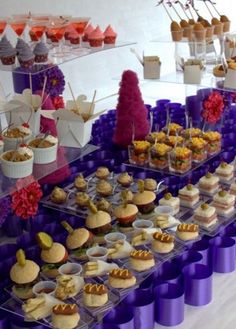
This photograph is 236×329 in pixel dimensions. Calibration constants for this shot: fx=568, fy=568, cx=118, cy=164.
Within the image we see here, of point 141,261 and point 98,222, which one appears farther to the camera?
point 98,222

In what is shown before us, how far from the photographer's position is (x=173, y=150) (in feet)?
7.91

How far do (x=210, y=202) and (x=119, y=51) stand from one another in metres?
2.71

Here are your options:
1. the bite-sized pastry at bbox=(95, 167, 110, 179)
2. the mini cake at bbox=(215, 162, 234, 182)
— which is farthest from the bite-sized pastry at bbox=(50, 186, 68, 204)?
the mini cake at bbox=(215, 162, 234, 182)

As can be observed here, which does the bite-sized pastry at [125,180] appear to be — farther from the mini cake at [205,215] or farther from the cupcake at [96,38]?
the cupcake at [96,38]

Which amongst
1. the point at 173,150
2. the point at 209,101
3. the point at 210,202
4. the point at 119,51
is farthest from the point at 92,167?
the point at 119,51

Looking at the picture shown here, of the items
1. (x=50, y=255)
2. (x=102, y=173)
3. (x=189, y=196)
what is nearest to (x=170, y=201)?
(x=189, y=196)

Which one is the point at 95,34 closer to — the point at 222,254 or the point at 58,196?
the point at 58,196

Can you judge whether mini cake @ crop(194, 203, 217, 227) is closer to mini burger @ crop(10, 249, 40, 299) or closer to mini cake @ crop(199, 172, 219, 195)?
mini cake @ crop(199, 172, 219, 195)

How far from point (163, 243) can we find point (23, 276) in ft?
1.54

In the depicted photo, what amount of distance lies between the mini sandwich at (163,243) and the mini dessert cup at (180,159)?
0.57 meters

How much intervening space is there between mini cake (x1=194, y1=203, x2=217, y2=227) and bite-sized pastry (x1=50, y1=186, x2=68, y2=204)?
0.52 metres

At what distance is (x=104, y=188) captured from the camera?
7.39 feet

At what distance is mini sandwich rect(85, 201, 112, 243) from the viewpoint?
195 cm

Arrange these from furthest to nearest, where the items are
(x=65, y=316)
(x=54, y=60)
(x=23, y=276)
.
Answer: (x=54, y=60)
(x=23, y=276)
(x=65, y=316)
